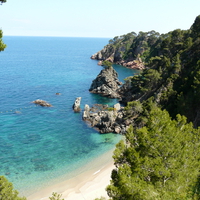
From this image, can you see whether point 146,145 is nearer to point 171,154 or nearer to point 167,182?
point 171,154

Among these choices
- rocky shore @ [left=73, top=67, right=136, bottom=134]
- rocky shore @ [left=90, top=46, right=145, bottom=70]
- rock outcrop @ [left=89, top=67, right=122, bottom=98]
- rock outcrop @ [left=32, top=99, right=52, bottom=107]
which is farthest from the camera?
rocky shore @ [left=90, top=46, right=145, bottom=70]

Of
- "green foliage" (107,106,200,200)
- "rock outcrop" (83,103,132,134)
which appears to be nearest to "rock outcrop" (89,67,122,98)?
"rock outcrop" (83,103,132,134)

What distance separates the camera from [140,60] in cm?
14425

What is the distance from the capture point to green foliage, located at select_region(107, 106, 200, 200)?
1700cm

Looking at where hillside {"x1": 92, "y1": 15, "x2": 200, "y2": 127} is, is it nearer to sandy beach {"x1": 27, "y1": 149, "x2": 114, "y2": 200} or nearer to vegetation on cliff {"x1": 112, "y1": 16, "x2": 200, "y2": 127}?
vegetation on cliff {"x1": 112, "y1": 16, "x2": 200, "y2": 127}

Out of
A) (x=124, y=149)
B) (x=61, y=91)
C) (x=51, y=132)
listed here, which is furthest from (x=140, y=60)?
(x=124, y=149)

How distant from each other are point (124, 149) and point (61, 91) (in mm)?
66487

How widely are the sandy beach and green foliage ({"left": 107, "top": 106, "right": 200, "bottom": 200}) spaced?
1321 cm

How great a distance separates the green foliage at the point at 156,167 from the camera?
17000 millimetres

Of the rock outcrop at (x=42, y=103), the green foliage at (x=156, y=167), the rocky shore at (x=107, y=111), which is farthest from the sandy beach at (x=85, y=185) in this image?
the rock outcrop at (x=42, y=103)

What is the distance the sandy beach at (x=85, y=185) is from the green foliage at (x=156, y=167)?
13.2 metres

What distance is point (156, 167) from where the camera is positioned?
18781 millimetres

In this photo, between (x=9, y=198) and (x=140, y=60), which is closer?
(x=9, y=198)

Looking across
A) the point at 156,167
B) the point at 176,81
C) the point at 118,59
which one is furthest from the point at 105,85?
the point at 118,59
